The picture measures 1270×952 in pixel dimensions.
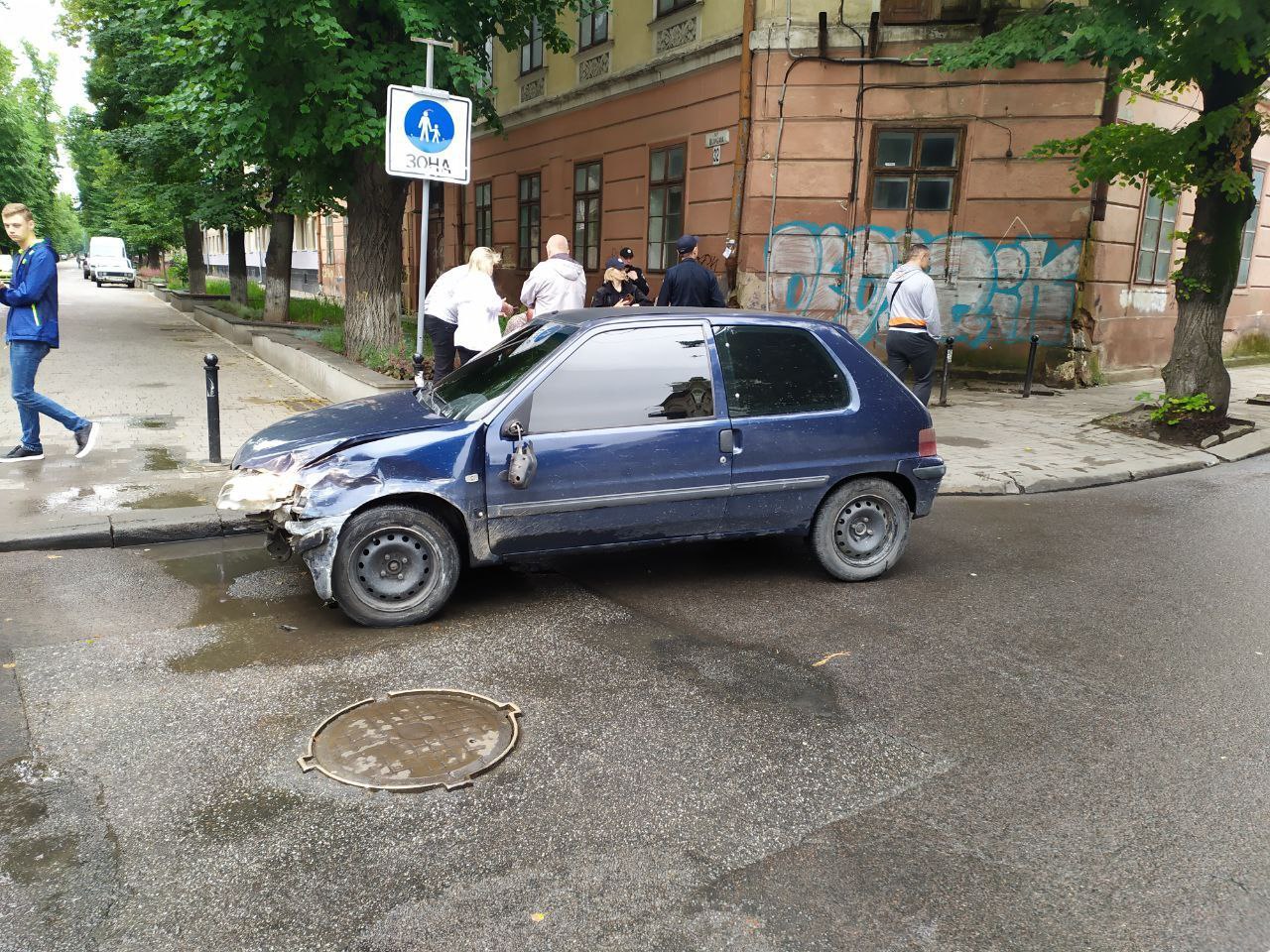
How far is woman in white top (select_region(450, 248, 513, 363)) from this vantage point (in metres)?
8.70

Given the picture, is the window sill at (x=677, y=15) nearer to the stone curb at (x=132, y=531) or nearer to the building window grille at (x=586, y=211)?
the building window grille at (x=586, y=211)

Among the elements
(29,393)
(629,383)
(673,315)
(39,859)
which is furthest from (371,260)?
(39,859)

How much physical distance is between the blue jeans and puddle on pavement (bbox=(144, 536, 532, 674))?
9.00 ft

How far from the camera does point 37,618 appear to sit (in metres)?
5.01

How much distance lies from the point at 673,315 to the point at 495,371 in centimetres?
110

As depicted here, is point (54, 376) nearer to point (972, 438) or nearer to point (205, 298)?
point (972, 438)

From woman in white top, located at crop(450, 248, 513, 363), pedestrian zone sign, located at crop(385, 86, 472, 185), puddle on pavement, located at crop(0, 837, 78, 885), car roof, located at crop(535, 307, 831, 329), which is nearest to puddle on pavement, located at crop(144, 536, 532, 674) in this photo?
puddle on pavement, located at crop(0, 837, 78, 885)

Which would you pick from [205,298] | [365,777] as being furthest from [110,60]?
[365,777]

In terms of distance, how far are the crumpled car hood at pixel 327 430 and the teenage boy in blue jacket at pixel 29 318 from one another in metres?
3.84

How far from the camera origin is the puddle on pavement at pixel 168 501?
22.6 feet

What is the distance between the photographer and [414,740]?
149 inches

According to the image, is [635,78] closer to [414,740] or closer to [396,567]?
[396,567]

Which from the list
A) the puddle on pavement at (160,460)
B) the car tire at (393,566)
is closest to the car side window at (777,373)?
the car tire at (393,566)

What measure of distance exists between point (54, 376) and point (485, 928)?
12859 millimetres
